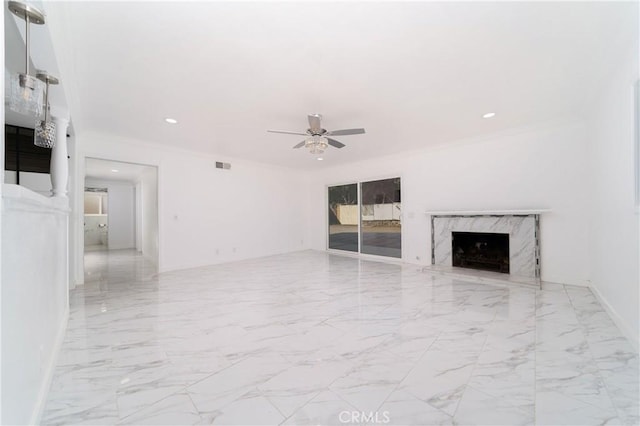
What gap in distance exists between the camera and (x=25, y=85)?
4.81 ft

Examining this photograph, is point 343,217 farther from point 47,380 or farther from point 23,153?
point 47,380

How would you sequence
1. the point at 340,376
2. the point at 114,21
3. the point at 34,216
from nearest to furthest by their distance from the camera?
the point at 34,216 < the point at 340,376 < the point at 114,21

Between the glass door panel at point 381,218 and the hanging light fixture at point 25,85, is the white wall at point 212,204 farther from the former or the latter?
the hanging light fixture at point 25,85

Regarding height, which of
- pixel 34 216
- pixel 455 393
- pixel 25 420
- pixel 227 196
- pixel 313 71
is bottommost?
pixel 455 393

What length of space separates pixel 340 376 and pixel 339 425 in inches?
16.4

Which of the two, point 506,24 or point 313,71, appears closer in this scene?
point 506,24

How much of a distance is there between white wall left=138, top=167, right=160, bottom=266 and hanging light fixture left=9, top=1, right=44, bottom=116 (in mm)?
5461

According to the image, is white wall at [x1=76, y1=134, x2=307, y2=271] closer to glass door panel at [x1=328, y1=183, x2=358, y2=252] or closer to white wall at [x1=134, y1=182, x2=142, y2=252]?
glass door panel at [x1=328, y1=183, x2=358, y2=252]

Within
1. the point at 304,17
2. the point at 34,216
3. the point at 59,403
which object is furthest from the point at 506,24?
the point at 59,403

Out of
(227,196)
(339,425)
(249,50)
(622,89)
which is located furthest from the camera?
(227,196)

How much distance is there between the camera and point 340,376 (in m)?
1.85

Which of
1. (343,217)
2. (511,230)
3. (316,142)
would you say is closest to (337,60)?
(316,142)

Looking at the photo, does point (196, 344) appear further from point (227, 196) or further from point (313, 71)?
point (227, 196)

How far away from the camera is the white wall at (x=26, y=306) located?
3.82 feet
